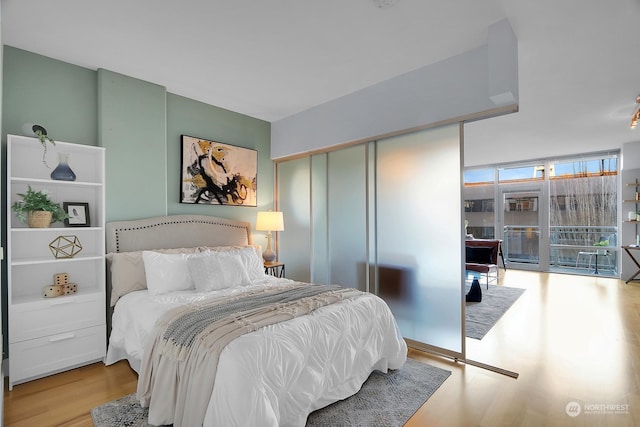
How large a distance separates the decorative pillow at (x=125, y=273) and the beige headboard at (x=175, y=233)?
204 millimetres

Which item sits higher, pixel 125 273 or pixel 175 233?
pixel 175 233

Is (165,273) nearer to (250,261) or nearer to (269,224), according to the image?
(250,261)

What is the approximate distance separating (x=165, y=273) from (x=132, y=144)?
144 cm

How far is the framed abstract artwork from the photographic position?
151 inches

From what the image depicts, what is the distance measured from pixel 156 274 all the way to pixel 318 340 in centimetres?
171

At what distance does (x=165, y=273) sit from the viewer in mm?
2873

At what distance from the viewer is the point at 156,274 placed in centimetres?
286

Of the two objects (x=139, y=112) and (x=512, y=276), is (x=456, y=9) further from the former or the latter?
(x=512, y=276)

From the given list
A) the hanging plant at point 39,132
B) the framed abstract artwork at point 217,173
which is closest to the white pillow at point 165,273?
the framed abstract artwork at point 217,173

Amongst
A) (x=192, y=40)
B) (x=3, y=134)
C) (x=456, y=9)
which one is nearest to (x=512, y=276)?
(x=456, y=9)

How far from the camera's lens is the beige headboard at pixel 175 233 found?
3.15 m

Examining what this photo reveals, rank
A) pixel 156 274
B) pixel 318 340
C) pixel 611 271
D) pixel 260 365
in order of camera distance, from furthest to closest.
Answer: pixel 611 271
pixel 156 274
pixel 318 340
pixel 260 365

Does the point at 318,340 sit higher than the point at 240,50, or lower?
lower

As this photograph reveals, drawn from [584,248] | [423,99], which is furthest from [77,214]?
[584,248]
